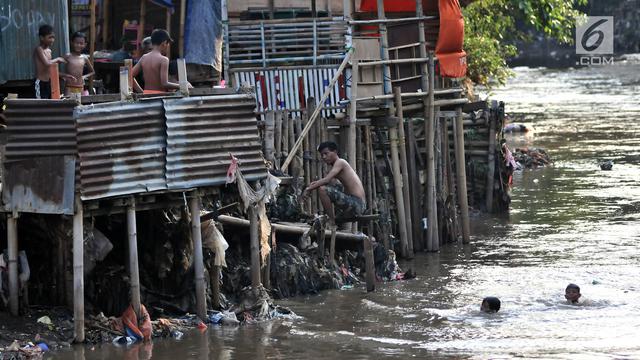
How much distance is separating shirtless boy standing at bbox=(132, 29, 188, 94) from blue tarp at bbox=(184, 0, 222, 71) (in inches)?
105

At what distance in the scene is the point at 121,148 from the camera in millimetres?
12383

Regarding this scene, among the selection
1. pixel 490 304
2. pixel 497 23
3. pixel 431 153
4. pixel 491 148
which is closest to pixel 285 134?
pixel 431 153

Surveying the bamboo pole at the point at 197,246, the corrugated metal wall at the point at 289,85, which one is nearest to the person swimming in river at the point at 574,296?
the corrugated metal wall at the point at 289,85

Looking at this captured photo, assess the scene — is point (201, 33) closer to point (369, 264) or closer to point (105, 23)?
point (105, 23)

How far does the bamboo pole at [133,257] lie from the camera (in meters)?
12.3

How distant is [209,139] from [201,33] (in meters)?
3.76

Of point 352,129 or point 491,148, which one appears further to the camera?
point 491,148

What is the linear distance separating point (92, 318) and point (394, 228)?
6.42 meters

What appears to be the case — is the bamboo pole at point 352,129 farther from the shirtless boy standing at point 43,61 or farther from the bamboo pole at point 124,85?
the bamboo pole at point 124,85

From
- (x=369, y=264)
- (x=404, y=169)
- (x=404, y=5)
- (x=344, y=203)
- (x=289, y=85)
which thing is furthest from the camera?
(x=404, y=5)

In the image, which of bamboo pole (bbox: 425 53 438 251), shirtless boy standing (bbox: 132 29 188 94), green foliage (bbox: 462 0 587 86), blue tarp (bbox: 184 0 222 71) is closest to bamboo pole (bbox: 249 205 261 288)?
shirtless boy standing (bbox: 132 29 188 94)

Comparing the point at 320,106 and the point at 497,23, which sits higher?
the point at 497,23

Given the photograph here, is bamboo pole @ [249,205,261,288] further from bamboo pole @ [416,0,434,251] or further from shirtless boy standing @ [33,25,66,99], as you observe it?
bamboo pole @ [416,0,434,251]

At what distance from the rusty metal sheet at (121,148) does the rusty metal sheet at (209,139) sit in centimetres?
13
